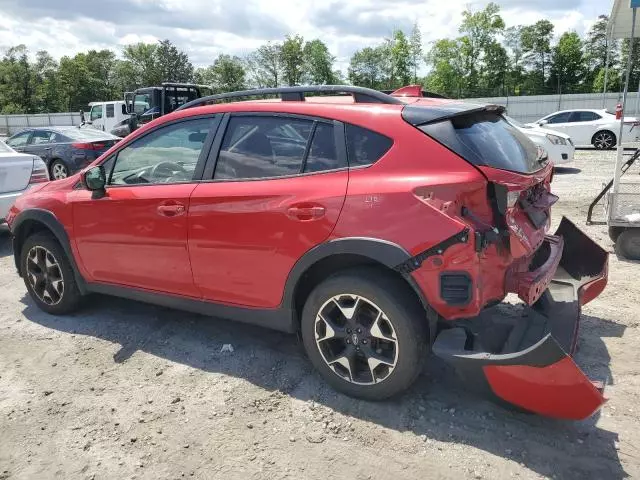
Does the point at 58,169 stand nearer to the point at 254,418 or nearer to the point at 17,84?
the point at 254,418

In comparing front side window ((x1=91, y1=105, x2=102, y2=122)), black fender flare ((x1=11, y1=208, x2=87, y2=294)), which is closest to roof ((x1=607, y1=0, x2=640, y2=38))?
black fender flare ((x1=11, y1=208, x2=87, y2=294))

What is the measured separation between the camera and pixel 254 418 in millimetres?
2992

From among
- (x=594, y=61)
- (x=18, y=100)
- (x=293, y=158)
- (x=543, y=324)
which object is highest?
(x=594, y=61)

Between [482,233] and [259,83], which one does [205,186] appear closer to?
[482,233]

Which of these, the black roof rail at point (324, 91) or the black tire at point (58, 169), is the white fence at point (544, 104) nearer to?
the black tire at point (58, 169)

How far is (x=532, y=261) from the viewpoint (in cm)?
321

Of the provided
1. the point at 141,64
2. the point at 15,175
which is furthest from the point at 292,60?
the point at 15,175

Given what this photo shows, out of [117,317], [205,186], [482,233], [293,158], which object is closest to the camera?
[482,233]

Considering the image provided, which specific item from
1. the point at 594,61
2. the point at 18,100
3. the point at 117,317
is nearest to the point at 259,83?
the point at 18,100

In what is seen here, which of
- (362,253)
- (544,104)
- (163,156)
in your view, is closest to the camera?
(362,253)

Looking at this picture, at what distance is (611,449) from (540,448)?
35 cm

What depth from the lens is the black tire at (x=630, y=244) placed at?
5.48 metres

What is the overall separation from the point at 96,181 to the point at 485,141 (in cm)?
279

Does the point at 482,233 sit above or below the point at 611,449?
above
